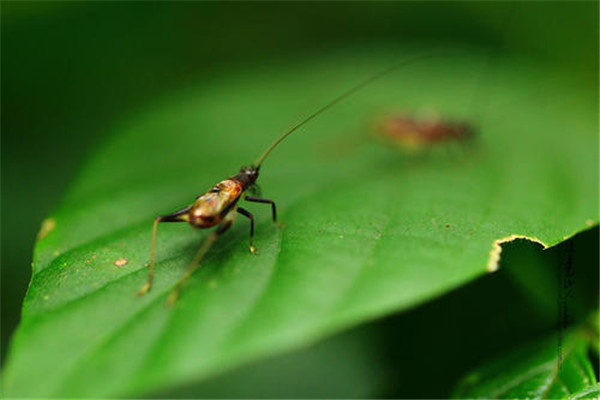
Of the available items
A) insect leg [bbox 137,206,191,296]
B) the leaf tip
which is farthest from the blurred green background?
the leaf tip

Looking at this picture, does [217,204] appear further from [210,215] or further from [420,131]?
[420,131]

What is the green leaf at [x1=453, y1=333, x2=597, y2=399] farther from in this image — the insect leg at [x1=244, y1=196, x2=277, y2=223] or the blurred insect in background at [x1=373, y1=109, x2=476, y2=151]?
the blurred insect in background at [x1=373, y1=109, x2=476, y2=151]

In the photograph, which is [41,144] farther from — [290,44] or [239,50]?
[290,44]

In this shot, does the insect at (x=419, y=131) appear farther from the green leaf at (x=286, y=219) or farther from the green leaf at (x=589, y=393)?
the green leaf at (x=589, y=393)

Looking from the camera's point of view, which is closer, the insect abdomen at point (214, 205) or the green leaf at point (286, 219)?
the green leaf at point (286, 219)

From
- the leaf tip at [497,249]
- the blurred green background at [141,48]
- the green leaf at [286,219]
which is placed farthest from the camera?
the blurred green background at [141,48]

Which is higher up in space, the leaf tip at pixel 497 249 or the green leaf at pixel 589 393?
the leaf tip at pixel 497 249

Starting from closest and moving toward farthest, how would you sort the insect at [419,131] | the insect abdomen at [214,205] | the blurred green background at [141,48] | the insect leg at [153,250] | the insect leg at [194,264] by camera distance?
the insect leg at [194,264] < the insect leg at [153,250] < the insect abdomen at [214,205] < the insect at [419,131] < the blurred green background at [141,48]

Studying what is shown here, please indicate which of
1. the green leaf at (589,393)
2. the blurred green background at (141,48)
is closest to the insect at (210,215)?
the green leaf at (589,393)
